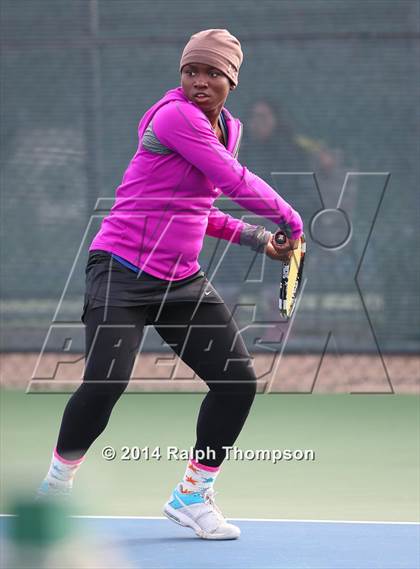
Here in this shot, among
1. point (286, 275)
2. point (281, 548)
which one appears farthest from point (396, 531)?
point (286, 275)

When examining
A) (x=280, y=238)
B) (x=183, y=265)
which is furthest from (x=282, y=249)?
(x=183, y=265)

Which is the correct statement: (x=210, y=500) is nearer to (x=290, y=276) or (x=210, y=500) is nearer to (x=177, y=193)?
(x=290, y=276)

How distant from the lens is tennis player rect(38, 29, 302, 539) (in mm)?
3186

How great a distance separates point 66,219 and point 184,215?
3.38 m

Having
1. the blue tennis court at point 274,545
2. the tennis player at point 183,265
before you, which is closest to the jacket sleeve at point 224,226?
the tennis player at point 183,265

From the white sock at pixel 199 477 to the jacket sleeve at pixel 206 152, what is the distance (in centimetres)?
86

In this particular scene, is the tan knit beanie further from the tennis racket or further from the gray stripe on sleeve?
the tennis racket

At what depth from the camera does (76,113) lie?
6633mm

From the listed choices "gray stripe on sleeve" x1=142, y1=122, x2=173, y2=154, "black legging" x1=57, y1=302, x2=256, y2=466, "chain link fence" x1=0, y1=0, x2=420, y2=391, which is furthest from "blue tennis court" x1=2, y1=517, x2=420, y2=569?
"chain link fence" x1=0, y1=0, x2=420, y2=391

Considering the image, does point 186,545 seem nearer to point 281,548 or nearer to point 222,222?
point 281,548

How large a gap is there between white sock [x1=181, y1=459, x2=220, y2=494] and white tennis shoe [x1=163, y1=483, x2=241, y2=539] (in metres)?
0.01

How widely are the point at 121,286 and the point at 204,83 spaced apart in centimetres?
62

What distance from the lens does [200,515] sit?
3.56 metres

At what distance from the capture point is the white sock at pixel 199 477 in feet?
11.7
